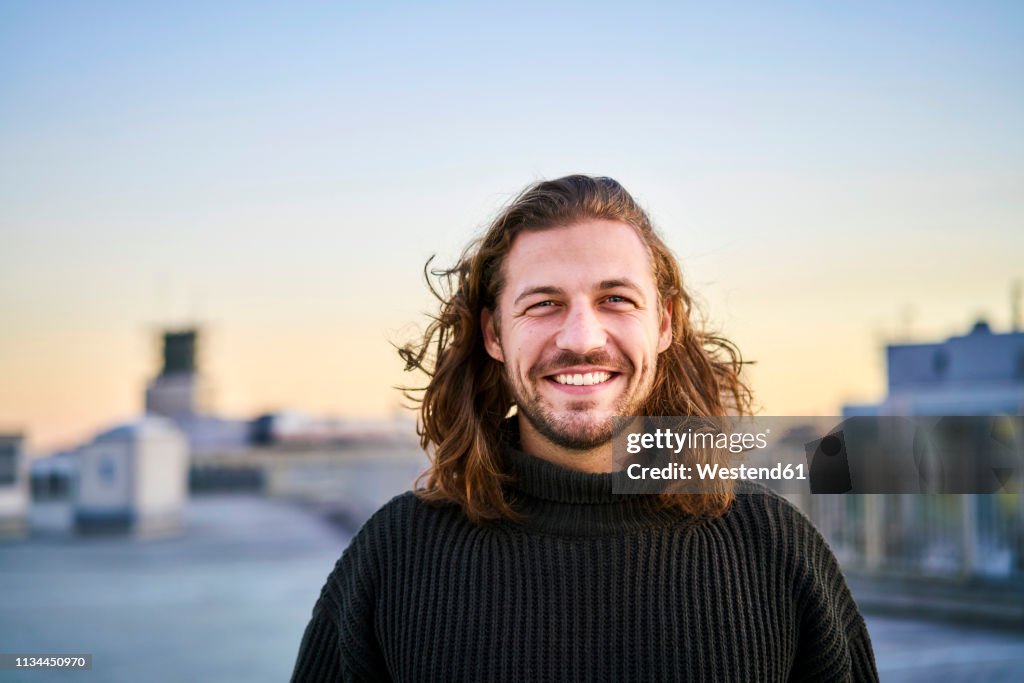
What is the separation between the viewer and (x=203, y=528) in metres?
12.6

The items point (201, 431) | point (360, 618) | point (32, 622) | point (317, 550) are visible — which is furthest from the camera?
point (201, 431)

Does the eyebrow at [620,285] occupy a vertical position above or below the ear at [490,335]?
above

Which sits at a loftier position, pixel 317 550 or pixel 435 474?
pixel 435 474

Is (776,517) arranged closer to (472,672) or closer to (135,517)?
(472,672)

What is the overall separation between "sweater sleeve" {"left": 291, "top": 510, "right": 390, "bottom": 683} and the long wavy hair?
0.54ft

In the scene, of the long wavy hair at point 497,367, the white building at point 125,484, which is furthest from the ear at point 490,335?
the white building at point 125,484

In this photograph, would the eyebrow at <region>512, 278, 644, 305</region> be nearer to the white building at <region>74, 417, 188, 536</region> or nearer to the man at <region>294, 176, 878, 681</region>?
the man at <region>294, 176, 878, 681</region>

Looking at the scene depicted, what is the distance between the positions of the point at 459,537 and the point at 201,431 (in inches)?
1049

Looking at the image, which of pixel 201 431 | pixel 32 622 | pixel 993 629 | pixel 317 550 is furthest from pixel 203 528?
pixel 201 431

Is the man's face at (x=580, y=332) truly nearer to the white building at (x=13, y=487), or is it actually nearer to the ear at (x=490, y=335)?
the ear at (x=490, y=335)

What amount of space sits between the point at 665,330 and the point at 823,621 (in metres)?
0.62

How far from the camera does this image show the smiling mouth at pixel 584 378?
1.65 metres

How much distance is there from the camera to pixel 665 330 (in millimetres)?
1931

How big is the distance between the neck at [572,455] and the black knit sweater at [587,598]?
3 centimetres
